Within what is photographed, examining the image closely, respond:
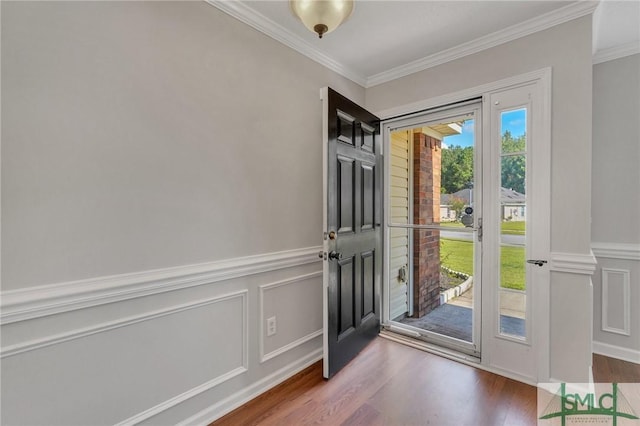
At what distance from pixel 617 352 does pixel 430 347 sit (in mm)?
1473

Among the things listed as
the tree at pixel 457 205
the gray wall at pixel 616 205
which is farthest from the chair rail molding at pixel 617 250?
the tree at pixel 457 205

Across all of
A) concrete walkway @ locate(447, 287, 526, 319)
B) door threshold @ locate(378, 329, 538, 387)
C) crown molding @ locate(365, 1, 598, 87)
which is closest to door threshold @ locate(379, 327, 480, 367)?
door threshold @ locate(378, 329, 538, 387)

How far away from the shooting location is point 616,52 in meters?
2.39

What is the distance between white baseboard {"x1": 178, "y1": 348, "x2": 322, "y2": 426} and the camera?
1.66 metres

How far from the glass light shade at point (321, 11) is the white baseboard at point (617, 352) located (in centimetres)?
320

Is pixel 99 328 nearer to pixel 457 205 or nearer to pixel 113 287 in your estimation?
pixel 113 287

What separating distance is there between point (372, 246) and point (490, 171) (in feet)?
3.62

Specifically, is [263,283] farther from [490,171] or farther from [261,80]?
[490,171]

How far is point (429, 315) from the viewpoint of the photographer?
127 inches

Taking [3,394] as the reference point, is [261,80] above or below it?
above

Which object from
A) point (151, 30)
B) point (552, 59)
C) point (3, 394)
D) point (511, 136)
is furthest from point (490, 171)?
point (3, 394)

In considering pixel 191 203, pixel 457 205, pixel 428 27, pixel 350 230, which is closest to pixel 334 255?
pixel 350 230

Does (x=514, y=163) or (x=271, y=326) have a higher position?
(x=514, y=163)

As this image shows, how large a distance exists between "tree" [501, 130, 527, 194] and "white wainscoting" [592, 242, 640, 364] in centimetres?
111
